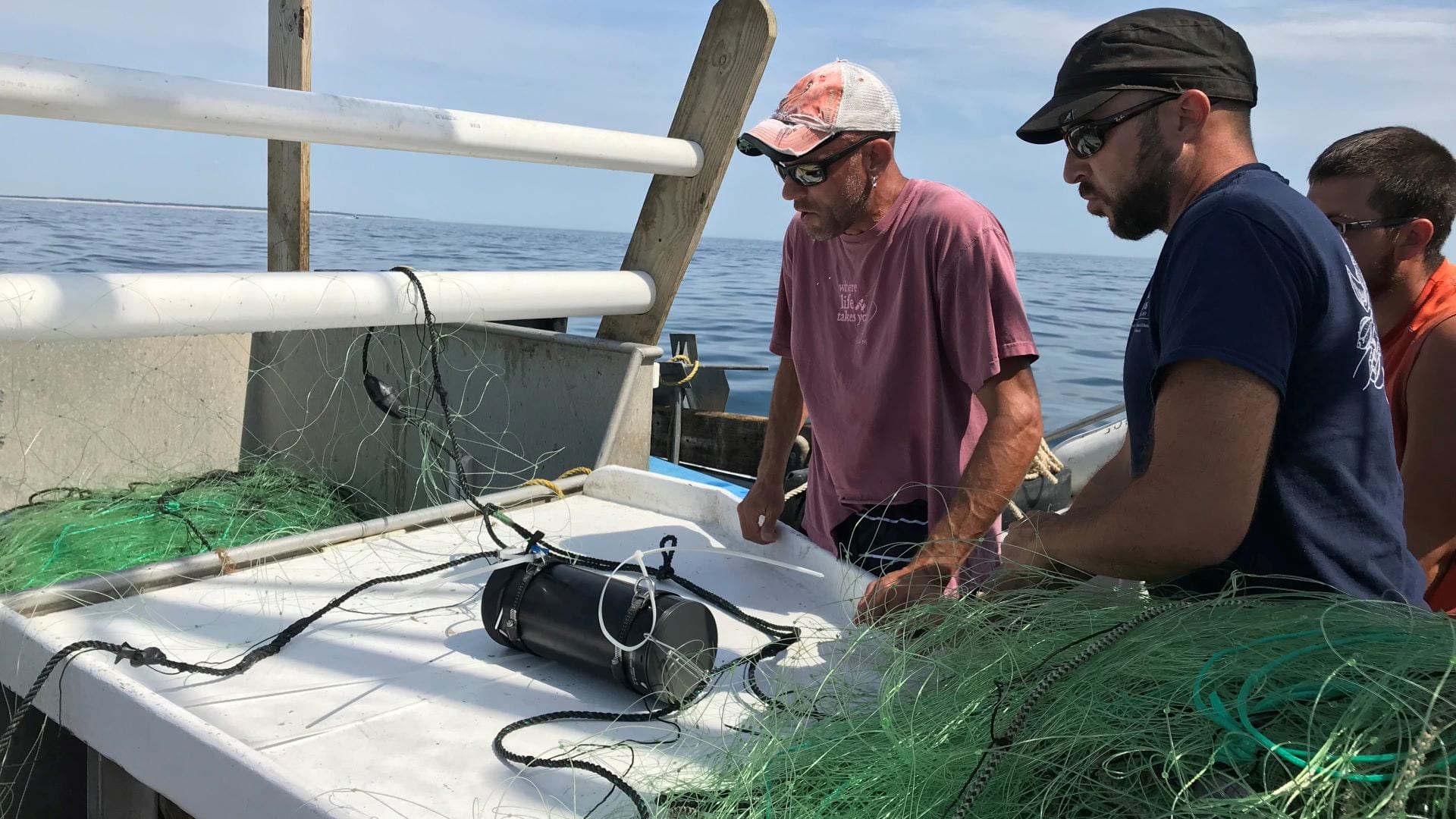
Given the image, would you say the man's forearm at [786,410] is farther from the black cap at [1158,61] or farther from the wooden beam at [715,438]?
the wooden beam at [715,438]

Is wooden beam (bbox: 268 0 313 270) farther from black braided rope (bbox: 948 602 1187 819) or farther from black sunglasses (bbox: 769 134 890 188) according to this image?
black braided rope (bbox: 948 602 1187 819)

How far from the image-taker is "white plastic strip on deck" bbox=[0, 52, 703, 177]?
246cm

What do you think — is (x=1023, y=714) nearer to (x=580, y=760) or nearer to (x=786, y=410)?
(x=580, y=760)

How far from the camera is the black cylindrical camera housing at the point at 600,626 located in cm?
194

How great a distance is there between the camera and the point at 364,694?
6.47 ft

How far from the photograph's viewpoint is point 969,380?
2.51 meters

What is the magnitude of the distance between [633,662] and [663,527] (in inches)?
46.6

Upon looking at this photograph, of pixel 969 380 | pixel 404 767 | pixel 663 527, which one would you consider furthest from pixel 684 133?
pixel 404 767

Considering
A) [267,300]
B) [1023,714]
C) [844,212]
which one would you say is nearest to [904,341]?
[844,212]

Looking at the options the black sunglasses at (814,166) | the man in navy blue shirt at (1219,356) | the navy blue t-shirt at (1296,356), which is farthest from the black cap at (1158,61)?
the black sunglasses at (814,166)

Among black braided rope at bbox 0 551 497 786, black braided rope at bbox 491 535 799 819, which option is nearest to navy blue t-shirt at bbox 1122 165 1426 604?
black braided rope at bbox 491 535 799 819

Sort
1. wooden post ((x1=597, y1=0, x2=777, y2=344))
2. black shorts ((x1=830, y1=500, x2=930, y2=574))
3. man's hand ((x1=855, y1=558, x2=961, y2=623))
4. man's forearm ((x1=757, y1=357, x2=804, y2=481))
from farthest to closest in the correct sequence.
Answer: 1. wooden post ((x1=597, y1=0, x2=777, y2=344))
2. man's forearm ((x1=757, y1=357, x2=804, y2=481))
3. black shorts ((x1=830, y1=500, x2=930, y2=574))
4. man's hand ((x1=855, y1=558, x2=961, y2=623))

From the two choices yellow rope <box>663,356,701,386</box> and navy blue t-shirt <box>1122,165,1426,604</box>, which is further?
yellow rope <box>663,356,701,386</box>

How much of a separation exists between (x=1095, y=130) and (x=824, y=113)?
2.97 ft
